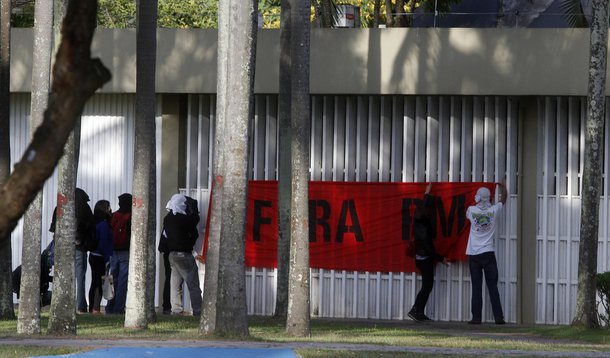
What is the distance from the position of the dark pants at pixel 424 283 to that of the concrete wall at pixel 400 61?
2502 millimetres

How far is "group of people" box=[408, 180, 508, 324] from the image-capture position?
722 inches

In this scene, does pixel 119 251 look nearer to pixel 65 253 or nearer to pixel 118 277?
pixel 118 277

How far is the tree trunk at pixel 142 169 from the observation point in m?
15.3

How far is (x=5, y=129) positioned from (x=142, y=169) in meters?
2.36

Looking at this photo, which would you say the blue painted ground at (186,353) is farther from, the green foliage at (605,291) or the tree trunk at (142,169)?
the green foliage at (605,291)

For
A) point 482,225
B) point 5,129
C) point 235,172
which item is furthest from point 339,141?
point 235,172

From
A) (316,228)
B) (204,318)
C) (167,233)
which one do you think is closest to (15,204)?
(204,318)

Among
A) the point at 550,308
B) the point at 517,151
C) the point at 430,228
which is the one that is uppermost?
the point at 517,151

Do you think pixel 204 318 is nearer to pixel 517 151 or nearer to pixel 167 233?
pixel 167 233

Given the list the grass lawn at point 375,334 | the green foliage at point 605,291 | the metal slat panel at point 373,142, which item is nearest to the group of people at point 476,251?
the grass lawn at point 375,334

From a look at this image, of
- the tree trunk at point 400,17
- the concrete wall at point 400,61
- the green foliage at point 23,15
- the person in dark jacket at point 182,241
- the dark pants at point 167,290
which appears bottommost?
the dark pants at point 167,290

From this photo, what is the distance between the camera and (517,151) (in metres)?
19.2

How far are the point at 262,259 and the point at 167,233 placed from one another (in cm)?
196

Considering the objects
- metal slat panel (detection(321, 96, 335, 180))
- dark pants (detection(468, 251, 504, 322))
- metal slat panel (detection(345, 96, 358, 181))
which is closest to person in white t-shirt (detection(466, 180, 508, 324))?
dark pants (detection(468, 251, 504, 322))
